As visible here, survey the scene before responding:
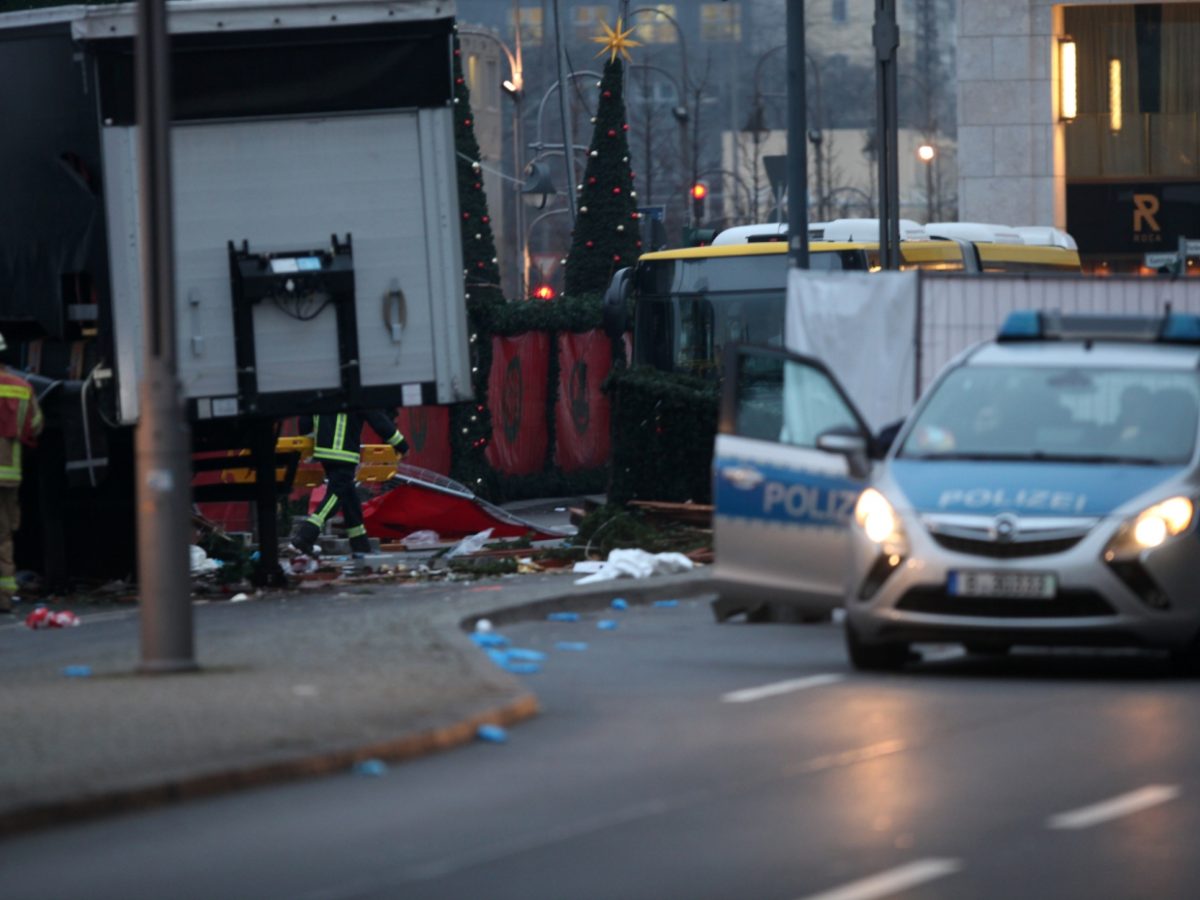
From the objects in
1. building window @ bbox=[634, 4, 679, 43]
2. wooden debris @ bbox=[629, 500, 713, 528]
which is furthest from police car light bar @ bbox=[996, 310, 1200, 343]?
building window @ bbox=[634, 4, 679, 43]

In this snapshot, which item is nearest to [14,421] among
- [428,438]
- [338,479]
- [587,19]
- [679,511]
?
[338,479]

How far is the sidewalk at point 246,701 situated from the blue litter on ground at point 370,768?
0.06m

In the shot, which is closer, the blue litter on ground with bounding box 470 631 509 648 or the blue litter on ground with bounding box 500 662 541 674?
the blue litter on ground with bounding box 500 662 541 674

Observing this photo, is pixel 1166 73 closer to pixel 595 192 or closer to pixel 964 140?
pixel 964 140

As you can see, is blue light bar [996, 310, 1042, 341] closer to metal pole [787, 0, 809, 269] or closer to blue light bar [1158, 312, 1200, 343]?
blue light bar [1158, 312, 1200, 343]

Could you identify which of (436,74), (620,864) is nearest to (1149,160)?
(436,74)

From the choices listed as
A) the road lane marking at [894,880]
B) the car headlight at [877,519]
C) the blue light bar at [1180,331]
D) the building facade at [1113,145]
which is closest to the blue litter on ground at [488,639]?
the car headlight at [877,519]

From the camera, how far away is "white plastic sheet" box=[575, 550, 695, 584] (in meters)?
17.6

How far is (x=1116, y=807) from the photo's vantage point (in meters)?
8.39

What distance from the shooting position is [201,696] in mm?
10992

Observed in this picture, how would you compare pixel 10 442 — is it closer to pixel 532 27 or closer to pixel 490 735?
pixel 490 735

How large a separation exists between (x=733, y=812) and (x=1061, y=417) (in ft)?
16.4

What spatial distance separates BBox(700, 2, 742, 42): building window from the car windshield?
9105cm

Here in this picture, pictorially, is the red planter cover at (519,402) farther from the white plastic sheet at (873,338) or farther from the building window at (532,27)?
the building window at (532,27)
